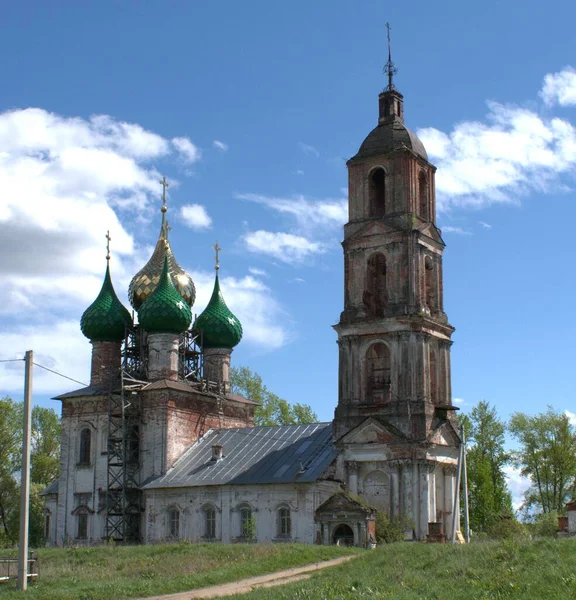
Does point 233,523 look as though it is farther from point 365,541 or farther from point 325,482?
point 365,541

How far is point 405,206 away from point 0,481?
27530mm

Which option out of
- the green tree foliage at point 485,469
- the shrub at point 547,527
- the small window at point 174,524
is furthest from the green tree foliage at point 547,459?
A: the small window at point 174,524

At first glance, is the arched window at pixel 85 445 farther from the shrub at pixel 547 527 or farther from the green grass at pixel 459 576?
the green grass at pixel 459 576

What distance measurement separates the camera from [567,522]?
1181 inches

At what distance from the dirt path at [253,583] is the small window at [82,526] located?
16.0 metres

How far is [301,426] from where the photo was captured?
38.8 meters

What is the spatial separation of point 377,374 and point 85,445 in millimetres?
13047

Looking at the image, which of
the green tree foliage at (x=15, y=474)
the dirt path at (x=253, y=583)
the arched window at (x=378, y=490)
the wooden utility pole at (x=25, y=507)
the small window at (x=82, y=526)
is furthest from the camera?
the green tree foliage at (x=15, y=474)

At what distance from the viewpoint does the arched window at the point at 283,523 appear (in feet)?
113

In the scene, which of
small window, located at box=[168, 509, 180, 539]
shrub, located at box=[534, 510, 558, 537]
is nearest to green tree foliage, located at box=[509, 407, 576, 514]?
shrub, located at box=[534, 510, 558, 537]

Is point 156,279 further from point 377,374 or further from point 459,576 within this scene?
point 459,576

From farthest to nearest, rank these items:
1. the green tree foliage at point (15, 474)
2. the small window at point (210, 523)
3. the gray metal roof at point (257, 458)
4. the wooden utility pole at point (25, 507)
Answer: the green tree foliage at point (15, 474) → the small window at point (210, 523) → the gray metal roof at point (257, 458) → the wooden utility pole at point (25, 507)

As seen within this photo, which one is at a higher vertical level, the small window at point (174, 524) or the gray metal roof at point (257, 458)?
the gray metal roof at point (257, 458)

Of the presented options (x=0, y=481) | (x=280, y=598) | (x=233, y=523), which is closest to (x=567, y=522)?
(x=233, y=523)
